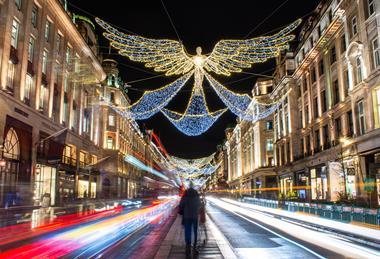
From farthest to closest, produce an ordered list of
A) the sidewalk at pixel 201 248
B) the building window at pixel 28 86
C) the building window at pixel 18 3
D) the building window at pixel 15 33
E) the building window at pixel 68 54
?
the building window at pixel 68 54
the building window at pixel 28 86
the building window at pixel 18 3
the building window at pixel 15 33
the sidewalk at pixel 201 248

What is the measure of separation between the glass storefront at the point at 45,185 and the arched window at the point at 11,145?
12.8 feet

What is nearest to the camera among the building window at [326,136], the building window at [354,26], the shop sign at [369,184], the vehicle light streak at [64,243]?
the vehicle light streak at [64,243]

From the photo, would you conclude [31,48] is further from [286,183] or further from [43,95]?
[286,183]

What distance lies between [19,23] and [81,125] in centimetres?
1921

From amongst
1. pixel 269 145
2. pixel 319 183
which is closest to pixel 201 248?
pixel 319 183

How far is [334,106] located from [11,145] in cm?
2833

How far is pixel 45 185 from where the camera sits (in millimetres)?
37406

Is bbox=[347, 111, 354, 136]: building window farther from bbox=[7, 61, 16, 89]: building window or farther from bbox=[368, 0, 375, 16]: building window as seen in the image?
bbox=[7, 61, 16, 89]: building window

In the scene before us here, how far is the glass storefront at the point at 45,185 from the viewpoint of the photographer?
34875 millimetres

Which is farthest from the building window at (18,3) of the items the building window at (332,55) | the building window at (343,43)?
the building window at (332,55)

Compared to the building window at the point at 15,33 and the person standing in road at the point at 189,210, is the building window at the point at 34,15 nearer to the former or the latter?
the building window at the point at 15,33

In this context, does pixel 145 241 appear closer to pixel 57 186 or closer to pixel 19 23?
pixel 19 23

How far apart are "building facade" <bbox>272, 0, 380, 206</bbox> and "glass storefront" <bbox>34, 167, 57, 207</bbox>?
2448 centimetres

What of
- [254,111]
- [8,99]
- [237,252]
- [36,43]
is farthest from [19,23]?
[254,111]
